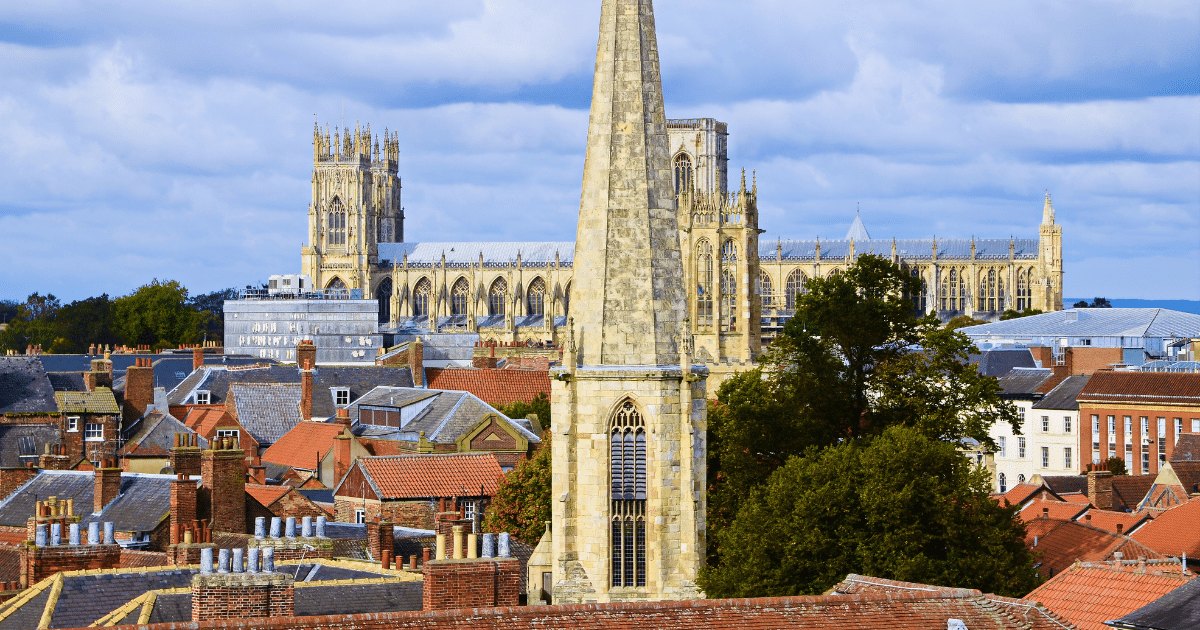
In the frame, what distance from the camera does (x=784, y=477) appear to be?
31.0 meters

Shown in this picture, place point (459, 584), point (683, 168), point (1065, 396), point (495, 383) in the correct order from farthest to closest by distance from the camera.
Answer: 1. point (683, 168)
2. point (1065, 396)
3. point (495, 383)
4. point (459, 584)

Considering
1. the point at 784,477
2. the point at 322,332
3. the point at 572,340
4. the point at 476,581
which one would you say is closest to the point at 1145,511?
the point at 784,477

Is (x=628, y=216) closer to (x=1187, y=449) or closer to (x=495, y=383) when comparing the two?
(x=1187, y=449)

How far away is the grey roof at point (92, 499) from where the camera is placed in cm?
3750

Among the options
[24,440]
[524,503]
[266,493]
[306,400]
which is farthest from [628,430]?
[306,400]

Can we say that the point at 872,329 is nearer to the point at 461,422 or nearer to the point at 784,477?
the point at 784,477

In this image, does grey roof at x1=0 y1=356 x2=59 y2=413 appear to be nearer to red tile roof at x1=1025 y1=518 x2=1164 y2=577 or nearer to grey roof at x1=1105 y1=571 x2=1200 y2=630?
red tile roof at x1=1025 y1=518 x2=1164 y2=577

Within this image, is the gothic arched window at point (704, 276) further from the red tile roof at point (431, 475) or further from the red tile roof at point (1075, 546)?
the red tile roof at point (1075, 546)

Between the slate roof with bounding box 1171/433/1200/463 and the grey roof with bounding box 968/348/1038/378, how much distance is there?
28184 millimetres

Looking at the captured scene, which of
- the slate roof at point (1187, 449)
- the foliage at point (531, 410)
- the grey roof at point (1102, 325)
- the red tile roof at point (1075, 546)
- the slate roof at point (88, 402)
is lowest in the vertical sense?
the red tile roof at point (1075, 546)

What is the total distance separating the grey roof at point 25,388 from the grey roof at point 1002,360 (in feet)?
168

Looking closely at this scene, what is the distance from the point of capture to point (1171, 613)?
71.5 feet

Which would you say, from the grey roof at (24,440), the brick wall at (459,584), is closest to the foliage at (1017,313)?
the grey roof at (24,440)

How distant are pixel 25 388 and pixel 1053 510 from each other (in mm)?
36047
